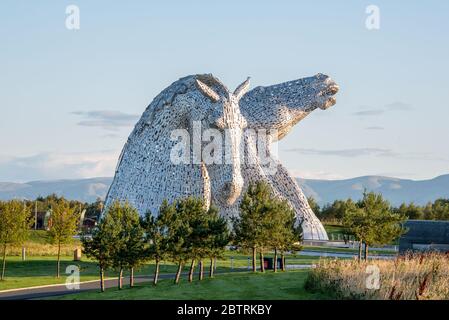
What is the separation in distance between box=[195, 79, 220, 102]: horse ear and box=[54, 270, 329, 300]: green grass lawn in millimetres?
21014

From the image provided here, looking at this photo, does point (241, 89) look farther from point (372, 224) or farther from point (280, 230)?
point (280, 230)

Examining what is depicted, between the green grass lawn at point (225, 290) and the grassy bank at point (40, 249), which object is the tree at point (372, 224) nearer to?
the green grass lawn at point (225, 290)

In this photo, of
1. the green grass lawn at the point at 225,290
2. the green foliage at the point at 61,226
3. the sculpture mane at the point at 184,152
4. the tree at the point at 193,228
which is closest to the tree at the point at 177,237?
the tree at the point at 193,228

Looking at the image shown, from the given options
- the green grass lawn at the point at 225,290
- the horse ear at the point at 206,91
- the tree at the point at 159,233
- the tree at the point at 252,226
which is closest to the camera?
the green grass lawn at the point at 225,290

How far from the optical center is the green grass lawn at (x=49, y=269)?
3617cm

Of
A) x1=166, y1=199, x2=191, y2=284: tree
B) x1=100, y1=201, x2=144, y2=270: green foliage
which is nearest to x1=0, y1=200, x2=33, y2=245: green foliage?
x1=100, y1=201, x2=144, y2=270: green foliage

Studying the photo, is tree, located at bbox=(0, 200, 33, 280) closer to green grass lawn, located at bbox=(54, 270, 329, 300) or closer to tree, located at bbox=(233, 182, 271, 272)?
green grass lawn, located at bbox=(54, 270, 329, 300)

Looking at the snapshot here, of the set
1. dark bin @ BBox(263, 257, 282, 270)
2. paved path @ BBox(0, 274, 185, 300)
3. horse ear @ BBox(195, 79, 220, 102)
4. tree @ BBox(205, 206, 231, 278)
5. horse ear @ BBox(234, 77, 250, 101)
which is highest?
horse ear @ BBox(234, 77, 250, 101)

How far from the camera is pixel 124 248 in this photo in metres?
34.1

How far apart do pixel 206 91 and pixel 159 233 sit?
18310mm

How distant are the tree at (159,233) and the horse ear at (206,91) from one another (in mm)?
17256

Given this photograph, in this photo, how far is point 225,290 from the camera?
27703 mm

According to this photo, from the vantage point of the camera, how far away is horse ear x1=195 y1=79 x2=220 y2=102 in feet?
170

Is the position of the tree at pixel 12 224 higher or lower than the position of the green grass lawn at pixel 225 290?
higher
